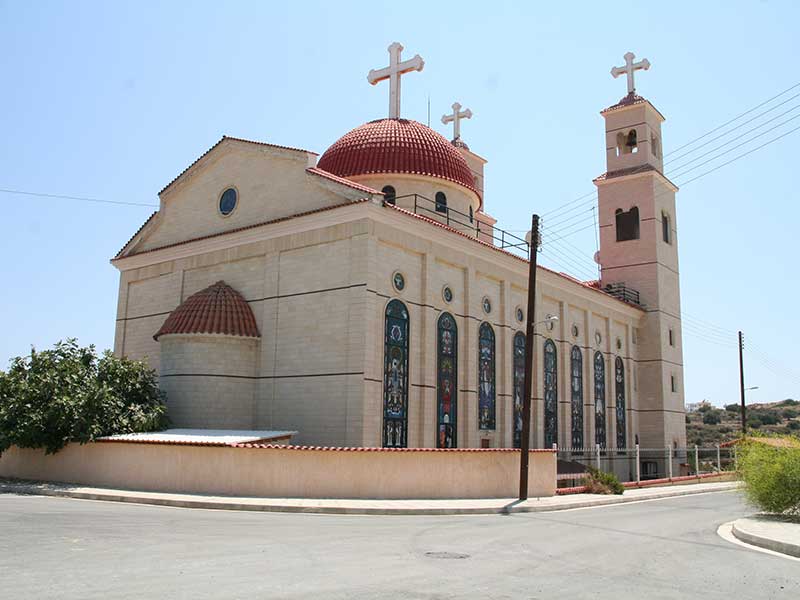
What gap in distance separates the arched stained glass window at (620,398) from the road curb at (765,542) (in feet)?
83.7

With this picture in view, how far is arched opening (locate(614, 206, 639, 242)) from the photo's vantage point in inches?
1757

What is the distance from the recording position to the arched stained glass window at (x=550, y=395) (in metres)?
33.9

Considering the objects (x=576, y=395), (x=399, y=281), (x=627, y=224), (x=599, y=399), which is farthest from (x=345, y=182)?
(x=627, y=224)

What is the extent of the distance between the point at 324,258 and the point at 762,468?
1466cm

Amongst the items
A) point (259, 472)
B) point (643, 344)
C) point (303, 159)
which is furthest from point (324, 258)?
point (643, 344)

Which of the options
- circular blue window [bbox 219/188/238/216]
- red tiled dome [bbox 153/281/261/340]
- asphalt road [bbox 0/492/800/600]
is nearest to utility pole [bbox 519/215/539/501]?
asphalt road [bbox 0/492/800/600]

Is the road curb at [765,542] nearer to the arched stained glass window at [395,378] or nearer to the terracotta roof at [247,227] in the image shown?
the arched stained glass window at [395,378]

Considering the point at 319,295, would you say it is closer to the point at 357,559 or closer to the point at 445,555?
the point at 445,555

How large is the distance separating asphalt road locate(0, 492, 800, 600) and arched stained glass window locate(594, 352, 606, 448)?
70.3 feet

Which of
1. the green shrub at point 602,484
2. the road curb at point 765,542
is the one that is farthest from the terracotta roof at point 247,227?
the road curb at point 765,542

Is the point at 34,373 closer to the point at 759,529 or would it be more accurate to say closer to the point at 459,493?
the point at 459,493

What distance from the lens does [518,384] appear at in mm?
32094

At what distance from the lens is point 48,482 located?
23859mm

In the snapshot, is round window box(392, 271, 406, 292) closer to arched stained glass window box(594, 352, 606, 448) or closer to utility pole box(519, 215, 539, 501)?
utility pole box(519, 215, 539, 501)
